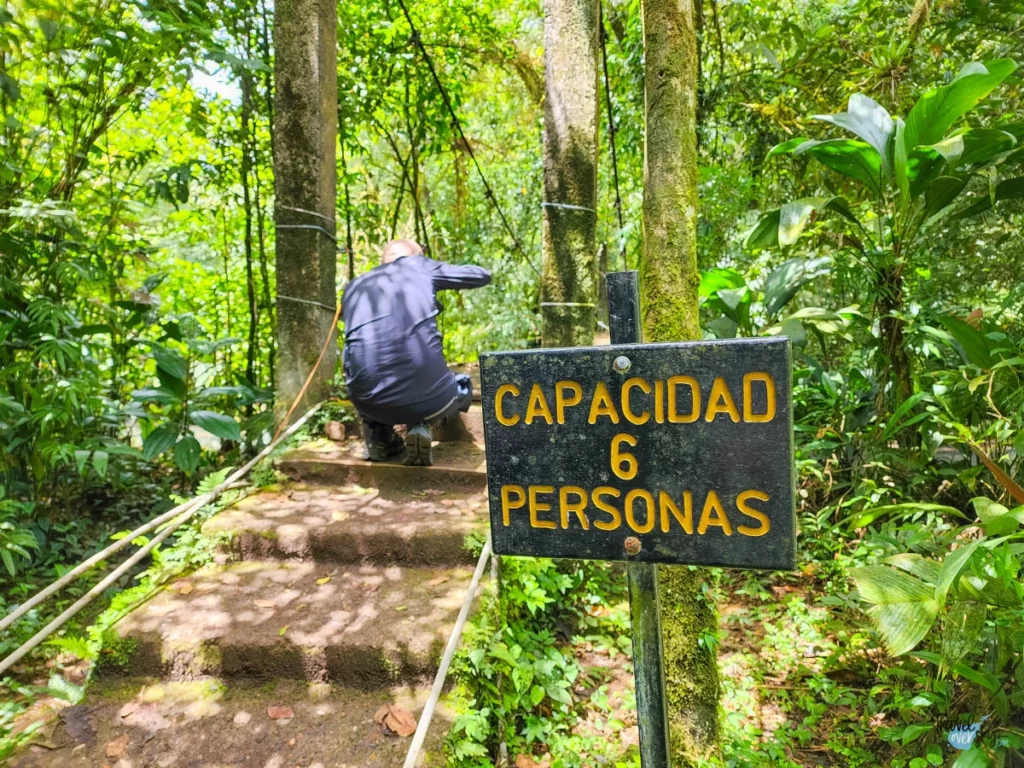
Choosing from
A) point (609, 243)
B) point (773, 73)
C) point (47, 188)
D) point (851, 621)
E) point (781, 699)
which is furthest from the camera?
point (609, 243)

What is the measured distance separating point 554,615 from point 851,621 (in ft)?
4.68

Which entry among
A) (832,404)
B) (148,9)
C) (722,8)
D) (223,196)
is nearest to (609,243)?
(722,8)

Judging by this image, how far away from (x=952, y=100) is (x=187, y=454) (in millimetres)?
4461

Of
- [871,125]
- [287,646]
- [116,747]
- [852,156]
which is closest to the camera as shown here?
[116,747]

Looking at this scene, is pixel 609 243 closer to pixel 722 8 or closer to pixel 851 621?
pixel 722 8

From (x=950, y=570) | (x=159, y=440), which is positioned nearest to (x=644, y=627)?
A: (x=950, y=570)

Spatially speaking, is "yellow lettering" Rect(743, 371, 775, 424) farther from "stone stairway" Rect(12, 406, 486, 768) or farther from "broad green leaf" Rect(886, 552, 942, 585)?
"stone stairway" Rect(12, 406, 486, 768)

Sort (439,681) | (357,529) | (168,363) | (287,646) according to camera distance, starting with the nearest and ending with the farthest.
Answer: (439,681), (287,646), (357,529), (168,363)

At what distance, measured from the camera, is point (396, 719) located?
7.98 ft

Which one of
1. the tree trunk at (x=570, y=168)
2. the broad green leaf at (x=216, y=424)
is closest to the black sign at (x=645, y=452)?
the tree trunk at (x=570, y=168)

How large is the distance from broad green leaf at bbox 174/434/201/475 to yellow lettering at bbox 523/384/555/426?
3322 mm

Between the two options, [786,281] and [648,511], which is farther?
[786,281]

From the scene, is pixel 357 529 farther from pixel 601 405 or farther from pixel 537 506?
pixel 601 405

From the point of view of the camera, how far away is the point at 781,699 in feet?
9.17
